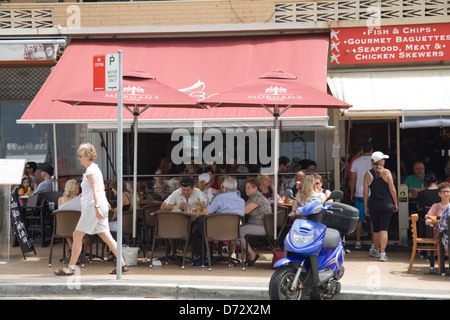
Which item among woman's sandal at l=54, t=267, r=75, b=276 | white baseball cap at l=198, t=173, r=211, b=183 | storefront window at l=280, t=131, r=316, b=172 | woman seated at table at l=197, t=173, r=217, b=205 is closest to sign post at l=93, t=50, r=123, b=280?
woman's sandal at l=54, t=267, r=75, b=276

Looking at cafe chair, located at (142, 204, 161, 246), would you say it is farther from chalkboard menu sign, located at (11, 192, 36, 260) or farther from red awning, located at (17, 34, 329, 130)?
chalkboard menu sign, located at (11, 192, 36, 260)

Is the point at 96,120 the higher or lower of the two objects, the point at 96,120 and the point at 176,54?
the lower

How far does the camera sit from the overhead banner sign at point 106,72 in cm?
900

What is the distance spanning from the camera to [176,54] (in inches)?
543

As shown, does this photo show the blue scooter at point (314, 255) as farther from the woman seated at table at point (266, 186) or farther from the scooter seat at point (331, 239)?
the woman seated at table at point (266, 186)

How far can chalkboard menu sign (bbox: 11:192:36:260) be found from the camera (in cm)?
1112

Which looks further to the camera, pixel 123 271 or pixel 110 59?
pixel 123 271

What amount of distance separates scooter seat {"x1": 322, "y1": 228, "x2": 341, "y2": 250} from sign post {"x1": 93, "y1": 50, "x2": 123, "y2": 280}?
2740 mm

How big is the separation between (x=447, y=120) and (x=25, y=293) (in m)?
7.31

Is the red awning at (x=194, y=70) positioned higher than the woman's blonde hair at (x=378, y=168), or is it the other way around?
the red awning at (x=194, y=70)

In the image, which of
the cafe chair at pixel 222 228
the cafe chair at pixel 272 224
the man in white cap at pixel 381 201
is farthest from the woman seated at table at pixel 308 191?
the man in white cap at pixel 381 201
